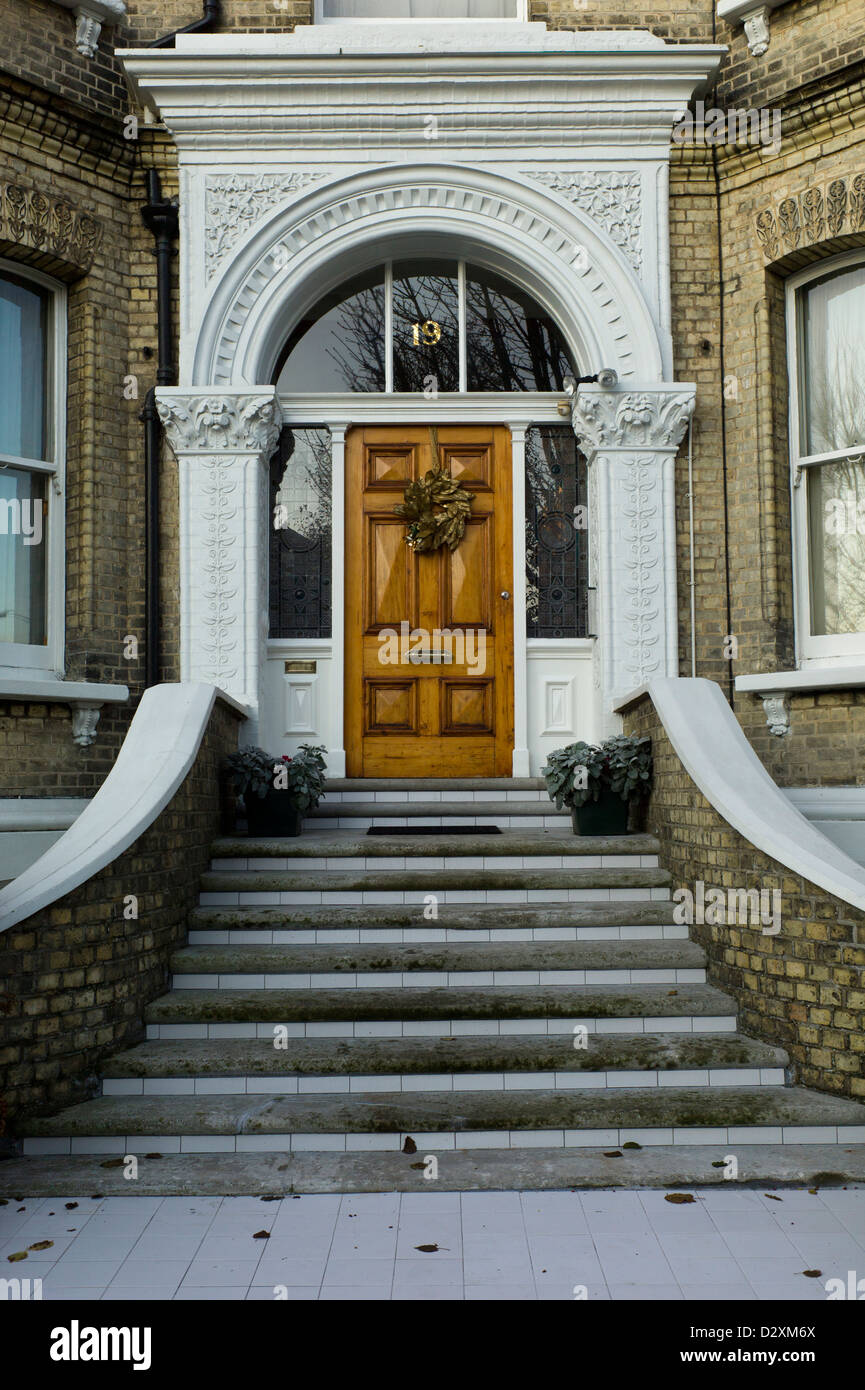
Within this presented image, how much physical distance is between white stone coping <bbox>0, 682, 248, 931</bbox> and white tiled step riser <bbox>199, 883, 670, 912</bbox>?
752 mm

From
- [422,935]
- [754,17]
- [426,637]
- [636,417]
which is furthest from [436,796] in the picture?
[754,17]

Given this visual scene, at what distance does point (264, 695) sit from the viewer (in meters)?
7.71

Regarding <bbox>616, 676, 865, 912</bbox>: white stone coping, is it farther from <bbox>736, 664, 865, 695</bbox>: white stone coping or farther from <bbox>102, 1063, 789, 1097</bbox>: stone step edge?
<bbox>736, 664, 865, 695</bbox>: white stone coping

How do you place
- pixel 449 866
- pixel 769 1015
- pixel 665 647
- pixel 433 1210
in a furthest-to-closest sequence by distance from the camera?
1. pixel 665 647
2. pixel 449 866
3. pixel 769 1015
4. pixel 433 1210

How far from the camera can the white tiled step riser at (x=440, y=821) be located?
22.8ft

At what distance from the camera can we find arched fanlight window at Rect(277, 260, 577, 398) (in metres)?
8.08

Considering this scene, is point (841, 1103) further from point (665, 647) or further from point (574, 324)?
point (574, 324)

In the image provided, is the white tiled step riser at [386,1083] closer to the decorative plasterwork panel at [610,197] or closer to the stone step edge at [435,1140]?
the stone step edge at [435,1140]

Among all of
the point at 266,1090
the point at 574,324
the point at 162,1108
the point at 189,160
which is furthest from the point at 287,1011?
the point at 189,160

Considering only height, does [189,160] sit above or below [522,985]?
above

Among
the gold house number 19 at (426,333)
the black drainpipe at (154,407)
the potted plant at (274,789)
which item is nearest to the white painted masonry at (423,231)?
the black drainpipe at (154,407)

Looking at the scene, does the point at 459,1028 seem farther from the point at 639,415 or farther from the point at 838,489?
the point at 838,489

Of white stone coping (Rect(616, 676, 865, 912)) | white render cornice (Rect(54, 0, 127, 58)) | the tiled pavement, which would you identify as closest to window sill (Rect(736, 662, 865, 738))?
white stone coping (Rect(616, 676, 865, 912))
